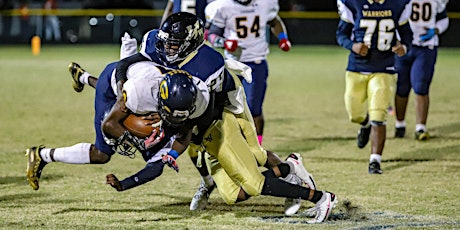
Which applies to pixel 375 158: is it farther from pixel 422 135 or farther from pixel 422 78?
pixel 422 78

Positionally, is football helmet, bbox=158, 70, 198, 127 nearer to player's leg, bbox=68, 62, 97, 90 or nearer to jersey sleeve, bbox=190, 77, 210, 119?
jersey sleeve, bbox=190, 77, 210, 119

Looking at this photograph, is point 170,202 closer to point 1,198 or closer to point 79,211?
point 79,211

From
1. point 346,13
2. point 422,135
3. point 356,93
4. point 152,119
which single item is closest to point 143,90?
point 152,119

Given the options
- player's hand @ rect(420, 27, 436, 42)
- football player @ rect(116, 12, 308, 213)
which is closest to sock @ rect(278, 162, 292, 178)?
football player @ rect(116, 12, 308, 213)

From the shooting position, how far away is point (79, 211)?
5.34 m

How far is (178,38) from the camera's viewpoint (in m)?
4.88

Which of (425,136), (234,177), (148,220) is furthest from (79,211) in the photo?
(425,136)

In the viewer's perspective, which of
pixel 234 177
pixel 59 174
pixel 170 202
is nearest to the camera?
pixel 234 177

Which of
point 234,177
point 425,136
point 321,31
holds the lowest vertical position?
point 321,31

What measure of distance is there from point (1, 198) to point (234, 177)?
67.2 inches

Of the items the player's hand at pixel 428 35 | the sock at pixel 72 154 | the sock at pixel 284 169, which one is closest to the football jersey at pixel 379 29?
the player's hand at pixel 428 35

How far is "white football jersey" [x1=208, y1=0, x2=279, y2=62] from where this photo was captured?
726 centimetres

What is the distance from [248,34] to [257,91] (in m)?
0.50

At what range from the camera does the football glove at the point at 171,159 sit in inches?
184
